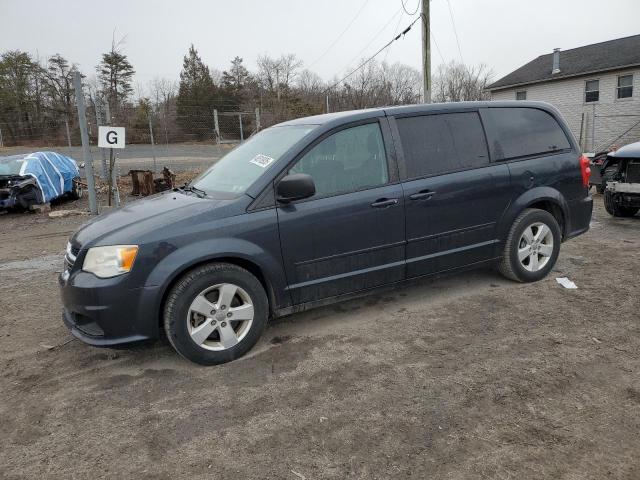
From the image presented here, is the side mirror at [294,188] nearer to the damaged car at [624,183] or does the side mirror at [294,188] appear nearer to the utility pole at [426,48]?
the damaged car at [624,183]

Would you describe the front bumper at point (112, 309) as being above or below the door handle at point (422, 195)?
below

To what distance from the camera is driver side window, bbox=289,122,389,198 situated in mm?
3812

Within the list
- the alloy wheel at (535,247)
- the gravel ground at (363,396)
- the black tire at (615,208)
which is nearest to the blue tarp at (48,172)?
the gravel ground at (363,396)

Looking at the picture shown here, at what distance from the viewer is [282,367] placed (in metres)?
3.48

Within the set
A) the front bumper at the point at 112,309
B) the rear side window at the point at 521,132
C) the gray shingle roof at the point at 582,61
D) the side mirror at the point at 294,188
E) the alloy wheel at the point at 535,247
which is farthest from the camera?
the gray shingle roof at the point at 582,61

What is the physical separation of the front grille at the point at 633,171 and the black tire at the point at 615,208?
432 mm

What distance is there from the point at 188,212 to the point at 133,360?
1.24m

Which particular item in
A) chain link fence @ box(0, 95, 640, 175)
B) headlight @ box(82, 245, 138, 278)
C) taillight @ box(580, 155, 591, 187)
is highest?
chain link fence @ box(0, 95, 640, 175)

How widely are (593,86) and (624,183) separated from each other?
1995 cm

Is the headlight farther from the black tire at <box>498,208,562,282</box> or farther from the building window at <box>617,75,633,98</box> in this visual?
the building window at <box>617,75,633,98</box>

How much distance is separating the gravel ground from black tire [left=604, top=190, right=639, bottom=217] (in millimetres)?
3767

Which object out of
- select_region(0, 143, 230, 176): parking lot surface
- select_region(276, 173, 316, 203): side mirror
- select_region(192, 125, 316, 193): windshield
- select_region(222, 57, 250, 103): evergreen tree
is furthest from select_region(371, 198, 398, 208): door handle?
select_region(222, 57, 250, 103): evergreen tree

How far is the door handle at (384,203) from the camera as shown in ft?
12.9

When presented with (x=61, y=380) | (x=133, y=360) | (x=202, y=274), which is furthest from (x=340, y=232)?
(x=61, y=380)
